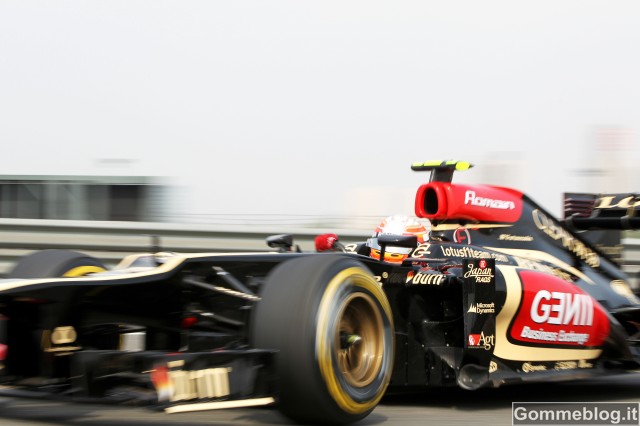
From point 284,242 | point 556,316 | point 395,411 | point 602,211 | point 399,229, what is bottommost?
point 395,411

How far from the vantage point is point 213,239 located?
31.0ft

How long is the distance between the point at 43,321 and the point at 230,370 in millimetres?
1178

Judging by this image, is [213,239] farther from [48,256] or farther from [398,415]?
[398,415]

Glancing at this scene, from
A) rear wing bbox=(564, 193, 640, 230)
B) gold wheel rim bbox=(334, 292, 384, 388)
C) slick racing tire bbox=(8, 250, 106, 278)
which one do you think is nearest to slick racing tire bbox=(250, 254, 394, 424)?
gold wheel rim bbox=(334, 292, 384, 388)

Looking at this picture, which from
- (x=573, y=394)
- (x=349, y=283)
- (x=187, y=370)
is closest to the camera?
(x=187, y=370)

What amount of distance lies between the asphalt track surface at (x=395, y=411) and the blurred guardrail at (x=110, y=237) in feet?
11.7

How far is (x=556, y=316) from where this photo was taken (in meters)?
5.95

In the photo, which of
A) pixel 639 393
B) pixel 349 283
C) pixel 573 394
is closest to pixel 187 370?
pixel 349 283

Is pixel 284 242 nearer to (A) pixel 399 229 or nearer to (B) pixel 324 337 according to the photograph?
(A) pixel 399 229

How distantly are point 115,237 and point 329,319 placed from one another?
546 centimetres

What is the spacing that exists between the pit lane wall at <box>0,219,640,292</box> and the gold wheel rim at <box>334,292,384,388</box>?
4.70 meters

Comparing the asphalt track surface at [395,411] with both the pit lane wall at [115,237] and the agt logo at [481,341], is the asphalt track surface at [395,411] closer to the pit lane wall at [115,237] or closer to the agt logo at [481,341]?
the agt logo at [481,341]

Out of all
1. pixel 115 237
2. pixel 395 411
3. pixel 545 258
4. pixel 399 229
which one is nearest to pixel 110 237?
pixel 115 237

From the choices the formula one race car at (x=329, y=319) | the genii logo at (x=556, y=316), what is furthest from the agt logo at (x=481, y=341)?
the genii logo at (x=556, y=316)
